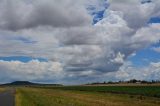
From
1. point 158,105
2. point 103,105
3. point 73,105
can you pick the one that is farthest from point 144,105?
point 73,105

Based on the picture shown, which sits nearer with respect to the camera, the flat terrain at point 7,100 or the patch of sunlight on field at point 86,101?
the flat terrain at point 7,100

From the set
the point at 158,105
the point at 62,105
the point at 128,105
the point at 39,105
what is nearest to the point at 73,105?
the point at 62,105

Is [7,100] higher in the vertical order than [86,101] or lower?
higher

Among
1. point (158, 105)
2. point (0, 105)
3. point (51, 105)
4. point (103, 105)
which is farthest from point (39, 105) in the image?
point (158, 105)

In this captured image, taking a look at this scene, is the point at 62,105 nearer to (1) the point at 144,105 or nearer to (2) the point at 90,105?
(2) the point at 90,105

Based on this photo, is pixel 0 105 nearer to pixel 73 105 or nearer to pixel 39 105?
pixel 39 105

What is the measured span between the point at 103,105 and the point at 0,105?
13.6m

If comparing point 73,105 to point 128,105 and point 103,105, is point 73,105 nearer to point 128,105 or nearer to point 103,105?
point 103,105

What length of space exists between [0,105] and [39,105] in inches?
203

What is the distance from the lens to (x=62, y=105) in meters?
49.5

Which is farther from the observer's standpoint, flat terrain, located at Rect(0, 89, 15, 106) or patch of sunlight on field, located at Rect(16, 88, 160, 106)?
patch of sunlight on field, located at Rect(16, 88, 160, 106)

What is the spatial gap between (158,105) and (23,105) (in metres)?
18.5

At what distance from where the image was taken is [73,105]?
4928 cm

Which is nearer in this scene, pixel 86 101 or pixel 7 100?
pixel 86 101
